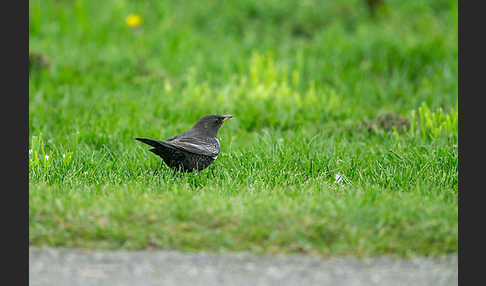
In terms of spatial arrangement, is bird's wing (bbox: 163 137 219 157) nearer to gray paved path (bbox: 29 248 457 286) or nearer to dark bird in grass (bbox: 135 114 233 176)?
dark bird in grass (bbox: 135 114 233 176)

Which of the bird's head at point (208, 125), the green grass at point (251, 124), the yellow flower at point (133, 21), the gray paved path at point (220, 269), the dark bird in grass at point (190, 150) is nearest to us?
the gray paved path at point (220, 269)

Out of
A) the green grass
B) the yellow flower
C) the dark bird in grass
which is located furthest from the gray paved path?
the yellow flower

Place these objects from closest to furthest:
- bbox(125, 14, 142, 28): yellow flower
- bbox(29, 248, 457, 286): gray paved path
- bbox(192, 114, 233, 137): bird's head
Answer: bbox(29, 248, 457, 286): gray paved path < bbox(192, 114, 233, 137): bird's head < bbox(125, 14, 142, 28): yellow flower

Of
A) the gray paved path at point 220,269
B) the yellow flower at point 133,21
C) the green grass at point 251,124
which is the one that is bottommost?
the gray paved path at point 220,269

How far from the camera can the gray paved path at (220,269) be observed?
397cm

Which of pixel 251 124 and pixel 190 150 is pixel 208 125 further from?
pixel 251 124

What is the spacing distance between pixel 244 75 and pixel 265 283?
649cm

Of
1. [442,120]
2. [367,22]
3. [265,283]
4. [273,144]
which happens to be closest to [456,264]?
[265,283]

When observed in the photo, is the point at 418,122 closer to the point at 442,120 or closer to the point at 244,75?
the point at 442,120

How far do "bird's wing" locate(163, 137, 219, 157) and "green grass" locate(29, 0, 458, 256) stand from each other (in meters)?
0.26

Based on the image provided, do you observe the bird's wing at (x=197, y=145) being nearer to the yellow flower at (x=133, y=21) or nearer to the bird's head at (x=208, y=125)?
the bird's head at (x=208, y=125)

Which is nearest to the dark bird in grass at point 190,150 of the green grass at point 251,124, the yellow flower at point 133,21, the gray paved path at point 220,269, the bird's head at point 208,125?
the bird's head at point 208,125

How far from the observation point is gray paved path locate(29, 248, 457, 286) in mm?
Result: 3971

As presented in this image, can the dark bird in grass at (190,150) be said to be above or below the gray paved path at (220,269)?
above
